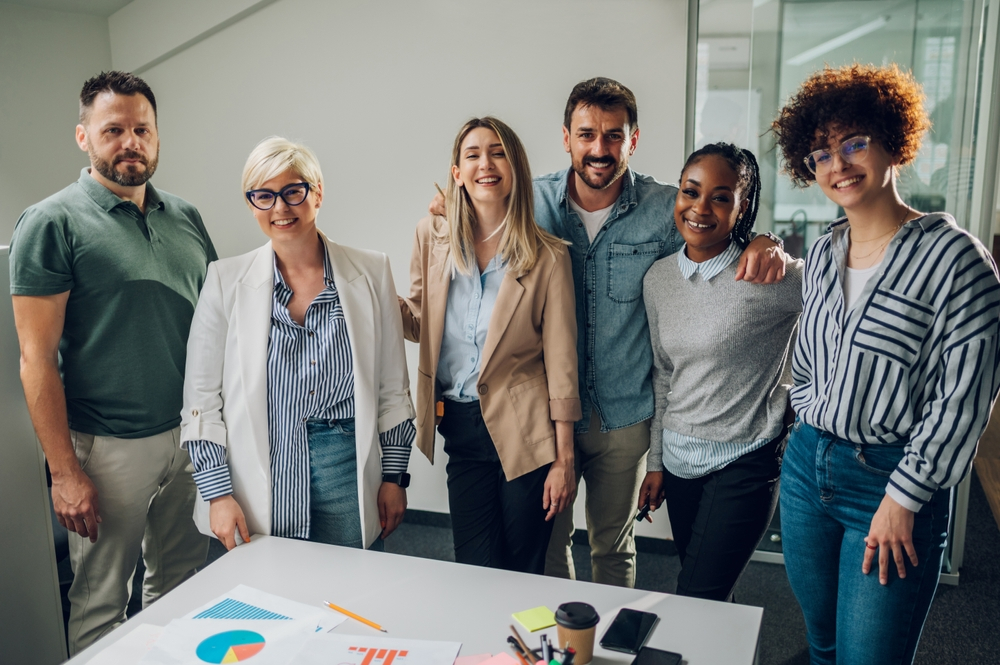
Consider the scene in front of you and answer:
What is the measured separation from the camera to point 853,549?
1.52 metres

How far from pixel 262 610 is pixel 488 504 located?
2.71 feet

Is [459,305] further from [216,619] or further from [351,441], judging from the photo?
[216,619]

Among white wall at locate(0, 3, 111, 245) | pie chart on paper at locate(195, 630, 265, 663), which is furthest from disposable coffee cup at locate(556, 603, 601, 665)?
white wall at locate(0, 3, 111, 245)

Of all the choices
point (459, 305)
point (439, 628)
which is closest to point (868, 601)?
point (439, 628)

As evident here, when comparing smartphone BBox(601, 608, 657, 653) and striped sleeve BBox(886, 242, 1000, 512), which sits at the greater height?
striped sleeve BBox(886, 242, 1000, 512)

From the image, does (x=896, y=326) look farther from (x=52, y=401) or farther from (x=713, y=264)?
(x=52, y=401)

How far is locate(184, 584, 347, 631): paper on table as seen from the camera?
4.65 feet

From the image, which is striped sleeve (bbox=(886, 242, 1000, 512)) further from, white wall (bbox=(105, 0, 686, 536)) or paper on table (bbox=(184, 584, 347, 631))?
white wall (bbox=(105, 0, 686, 536))

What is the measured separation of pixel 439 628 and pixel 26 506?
153cm

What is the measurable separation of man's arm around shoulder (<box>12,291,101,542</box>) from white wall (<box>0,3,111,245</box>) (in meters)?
1.65

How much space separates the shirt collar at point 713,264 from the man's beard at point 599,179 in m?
0.38

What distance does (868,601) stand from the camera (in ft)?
4.89

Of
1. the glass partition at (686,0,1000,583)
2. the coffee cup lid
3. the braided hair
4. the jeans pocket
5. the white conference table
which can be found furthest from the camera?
the glass partition at (686,0,1000,583)

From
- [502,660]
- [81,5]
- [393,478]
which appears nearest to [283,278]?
[393,478]
